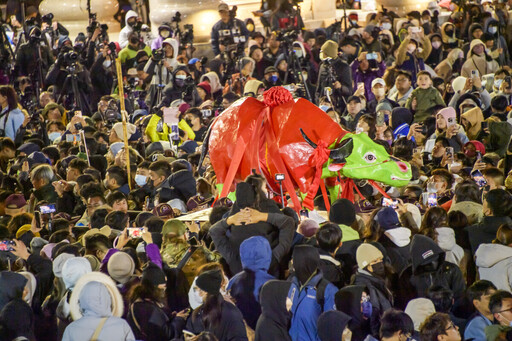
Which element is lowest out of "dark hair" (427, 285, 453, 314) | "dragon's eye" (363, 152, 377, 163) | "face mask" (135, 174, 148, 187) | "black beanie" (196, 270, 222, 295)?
"face mask" (135, 174, 148, 187)

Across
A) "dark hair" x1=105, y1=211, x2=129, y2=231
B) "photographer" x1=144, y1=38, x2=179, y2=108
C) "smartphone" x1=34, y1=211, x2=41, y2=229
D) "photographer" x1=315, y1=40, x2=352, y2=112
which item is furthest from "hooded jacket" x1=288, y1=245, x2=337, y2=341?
"photographer" x1=144, y1=38, x2=179, y2=108

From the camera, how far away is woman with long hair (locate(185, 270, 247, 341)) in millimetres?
5703

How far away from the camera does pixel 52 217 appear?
909 cm

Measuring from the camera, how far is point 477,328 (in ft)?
19.4

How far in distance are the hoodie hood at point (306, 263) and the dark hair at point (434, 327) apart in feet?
2.72

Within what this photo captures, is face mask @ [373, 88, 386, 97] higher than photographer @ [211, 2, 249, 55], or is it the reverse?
photographer @ [211, 2, 249, 55]

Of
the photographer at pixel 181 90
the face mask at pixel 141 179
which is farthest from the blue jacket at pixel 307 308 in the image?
the photographer at pixel 181 90

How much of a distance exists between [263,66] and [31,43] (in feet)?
12.8

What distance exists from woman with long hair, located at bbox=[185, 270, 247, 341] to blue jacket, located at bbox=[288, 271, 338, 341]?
12.8 inches

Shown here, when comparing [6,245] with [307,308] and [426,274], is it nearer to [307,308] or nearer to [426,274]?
[307,308]

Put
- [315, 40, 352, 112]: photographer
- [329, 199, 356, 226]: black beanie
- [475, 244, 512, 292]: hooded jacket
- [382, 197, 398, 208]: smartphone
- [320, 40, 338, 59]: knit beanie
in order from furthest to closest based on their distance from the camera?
[320, 40, 338, 59]: knit beanie → [315, 40, 352, 112]: photographer → [382, 197, 398, 208]: smartphone → [329, 199, 356, 226]: black beanie → [475, 244, 512, 292]: hooded jacket

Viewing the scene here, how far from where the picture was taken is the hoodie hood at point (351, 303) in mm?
5824

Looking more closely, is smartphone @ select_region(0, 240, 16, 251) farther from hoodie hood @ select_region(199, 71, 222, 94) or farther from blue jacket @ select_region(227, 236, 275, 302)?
hoodie hood @ select_region(199, 71, 222, 94)

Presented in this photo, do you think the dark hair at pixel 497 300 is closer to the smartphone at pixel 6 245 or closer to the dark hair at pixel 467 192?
the dark hair at pixel 467 192
